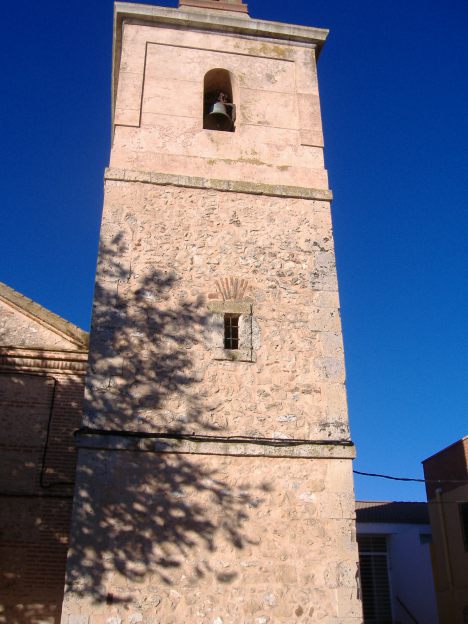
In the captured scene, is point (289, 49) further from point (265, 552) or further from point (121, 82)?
point (265, 552)

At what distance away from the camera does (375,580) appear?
16953mm

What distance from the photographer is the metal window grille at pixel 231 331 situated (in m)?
7.96

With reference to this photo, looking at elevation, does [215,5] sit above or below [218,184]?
above

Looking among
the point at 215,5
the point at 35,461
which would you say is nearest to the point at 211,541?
the point at 35,461

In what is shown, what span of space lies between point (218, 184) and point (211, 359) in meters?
2.58

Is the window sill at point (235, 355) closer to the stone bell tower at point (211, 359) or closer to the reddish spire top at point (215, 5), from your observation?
the stone bell tower at point (211, 359)

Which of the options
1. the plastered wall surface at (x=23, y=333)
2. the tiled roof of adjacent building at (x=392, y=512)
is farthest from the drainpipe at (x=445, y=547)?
the plastered wall surface at (x=23, y=333)

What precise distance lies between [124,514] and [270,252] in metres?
3.75

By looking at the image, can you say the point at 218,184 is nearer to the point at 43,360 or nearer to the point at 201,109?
the point at 201,109

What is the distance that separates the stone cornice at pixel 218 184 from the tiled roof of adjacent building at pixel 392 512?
37.2ft

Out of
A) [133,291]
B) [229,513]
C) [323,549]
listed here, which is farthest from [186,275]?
[323,549]

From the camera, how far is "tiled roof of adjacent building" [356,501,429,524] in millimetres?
18359

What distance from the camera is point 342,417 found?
7.61 metres

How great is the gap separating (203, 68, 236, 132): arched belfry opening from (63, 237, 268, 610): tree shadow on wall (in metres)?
3.12
